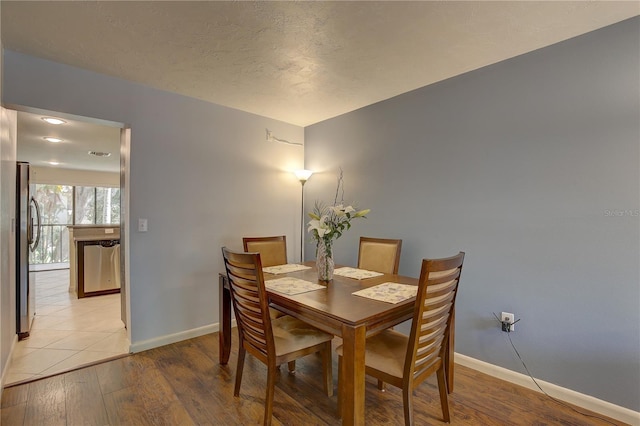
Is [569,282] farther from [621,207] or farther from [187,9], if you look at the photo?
[187,9]

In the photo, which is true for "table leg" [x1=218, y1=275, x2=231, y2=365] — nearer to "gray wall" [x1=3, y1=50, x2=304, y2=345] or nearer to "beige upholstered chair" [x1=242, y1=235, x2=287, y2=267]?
"beige upholstered chair" [x1=242, y1=235, x2=287, y2=267]

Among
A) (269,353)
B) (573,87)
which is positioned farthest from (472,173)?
(269,353)

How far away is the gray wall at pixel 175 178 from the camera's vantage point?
7.53 feet

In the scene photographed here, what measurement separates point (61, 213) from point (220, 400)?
23.7ft

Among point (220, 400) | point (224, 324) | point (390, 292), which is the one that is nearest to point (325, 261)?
point (390, 292)

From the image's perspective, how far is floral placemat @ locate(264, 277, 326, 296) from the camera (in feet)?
6.04

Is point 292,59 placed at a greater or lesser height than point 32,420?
greater

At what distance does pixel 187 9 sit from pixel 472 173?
223 cm

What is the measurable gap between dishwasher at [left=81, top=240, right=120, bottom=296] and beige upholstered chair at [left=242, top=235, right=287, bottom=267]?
275cm

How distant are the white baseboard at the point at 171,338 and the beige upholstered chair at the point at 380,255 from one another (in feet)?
5.51

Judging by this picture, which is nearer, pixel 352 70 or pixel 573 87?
pixel 573 87

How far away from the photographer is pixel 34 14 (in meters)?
1.69

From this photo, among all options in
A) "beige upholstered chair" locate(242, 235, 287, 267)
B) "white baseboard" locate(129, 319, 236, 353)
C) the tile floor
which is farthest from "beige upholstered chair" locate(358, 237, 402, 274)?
the tile floor

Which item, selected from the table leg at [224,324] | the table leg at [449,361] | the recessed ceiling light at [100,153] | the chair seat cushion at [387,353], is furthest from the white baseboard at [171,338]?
the recessed ceiling light at [100,153]
